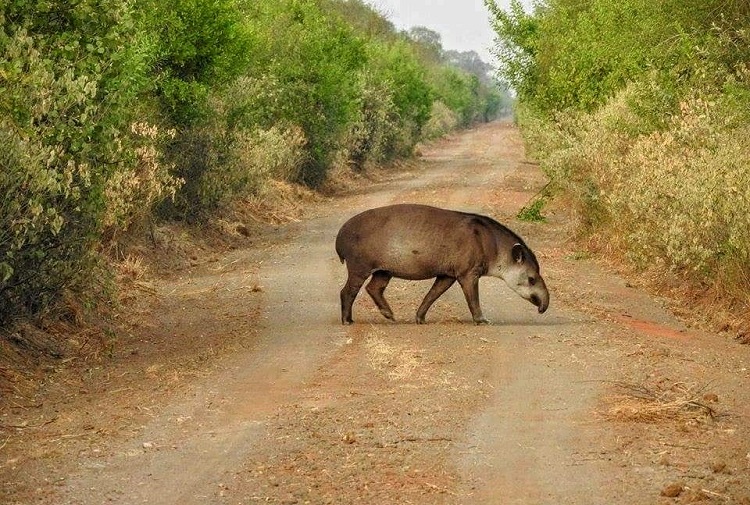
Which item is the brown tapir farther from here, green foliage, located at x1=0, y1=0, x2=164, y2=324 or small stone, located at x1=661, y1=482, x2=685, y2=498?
small stone, located at x1=661, y1=482, x2=685, y2=498

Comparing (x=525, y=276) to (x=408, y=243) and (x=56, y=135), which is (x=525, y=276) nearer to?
(x=408, y=243)

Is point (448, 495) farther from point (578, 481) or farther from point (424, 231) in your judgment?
point (424, 231)

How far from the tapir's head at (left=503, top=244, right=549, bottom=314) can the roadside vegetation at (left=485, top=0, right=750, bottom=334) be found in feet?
7.42

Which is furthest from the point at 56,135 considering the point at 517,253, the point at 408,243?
the point at 517,253

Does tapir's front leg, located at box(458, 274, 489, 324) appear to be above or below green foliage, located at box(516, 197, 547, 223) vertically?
above

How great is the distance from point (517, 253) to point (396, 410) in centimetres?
517

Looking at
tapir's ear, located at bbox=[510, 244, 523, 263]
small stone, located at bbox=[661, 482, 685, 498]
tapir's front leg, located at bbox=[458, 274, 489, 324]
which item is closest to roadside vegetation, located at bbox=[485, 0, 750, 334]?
tapir's ear, located at bbox=[510, 244, 523, 263]

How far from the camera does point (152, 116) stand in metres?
22.7

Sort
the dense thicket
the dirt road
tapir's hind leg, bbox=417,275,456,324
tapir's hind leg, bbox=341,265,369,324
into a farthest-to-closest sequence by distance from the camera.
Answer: tapir's hind leg, bbox=417,275,456,324
tapir's hind leg, bbox=341,265,369,324
the dense thicket
the dirt road

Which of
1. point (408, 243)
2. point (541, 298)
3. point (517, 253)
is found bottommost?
point (541, 298)

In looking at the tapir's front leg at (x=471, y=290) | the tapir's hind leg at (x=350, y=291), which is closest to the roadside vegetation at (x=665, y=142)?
the tapir's front leg at (x=471, y=290)

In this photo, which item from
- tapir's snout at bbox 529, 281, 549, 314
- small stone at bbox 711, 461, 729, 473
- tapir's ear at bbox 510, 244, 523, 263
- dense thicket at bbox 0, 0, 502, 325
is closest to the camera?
small stone at bbox 711, 461, 729, 473

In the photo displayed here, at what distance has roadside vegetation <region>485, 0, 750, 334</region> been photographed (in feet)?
53.4

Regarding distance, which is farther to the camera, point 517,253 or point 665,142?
point 665,142
